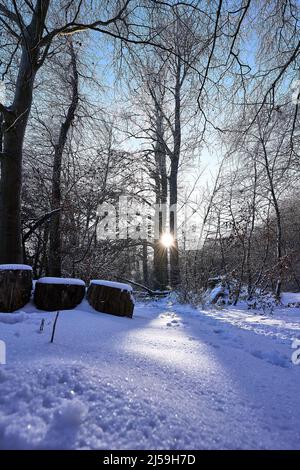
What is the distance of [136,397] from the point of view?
1002 millimetres

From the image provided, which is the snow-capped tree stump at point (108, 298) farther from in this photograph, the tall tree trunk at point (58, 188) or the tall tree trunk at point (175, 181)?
the tall tree trunk at point (175, 181)

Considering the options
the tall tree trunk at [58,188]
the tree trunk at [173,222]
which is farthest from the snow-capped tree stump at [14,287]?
the tree trunk at [173,222]

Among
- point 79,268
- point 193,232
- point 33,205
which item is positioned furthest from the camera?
point 193,232

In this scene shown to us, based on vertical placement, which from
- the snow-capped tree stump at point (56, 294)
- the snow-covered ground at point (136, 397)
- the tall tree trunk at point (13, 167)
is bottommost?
the snow-covered ground at point (136, 397)

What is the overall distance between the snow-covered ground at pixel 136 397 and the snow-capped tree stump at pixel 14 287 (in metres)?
1.15

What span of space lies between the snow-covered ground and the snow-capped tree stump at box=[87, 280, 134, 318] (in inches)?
58.7

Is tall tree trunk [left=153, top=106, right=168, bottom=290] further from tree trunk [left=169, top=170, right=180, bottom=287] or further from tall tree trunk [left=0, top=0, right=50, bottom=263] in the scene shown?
tall tree trunk [left=0, top=0, right=50, bottom=263]

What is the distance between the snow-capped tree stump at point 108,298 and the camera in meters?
3.36

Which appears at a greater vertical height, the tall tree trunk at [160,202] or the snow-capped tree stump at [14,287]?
the tall tree trunk at [160,202]

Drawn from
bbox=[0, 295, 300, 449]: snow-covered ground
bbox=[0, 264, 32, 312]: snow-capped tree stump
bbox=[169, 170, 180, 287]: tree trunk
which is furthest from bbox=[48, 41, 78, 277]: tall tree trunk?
bbox=[0, 295, 300, 449]: snow-covered ground
